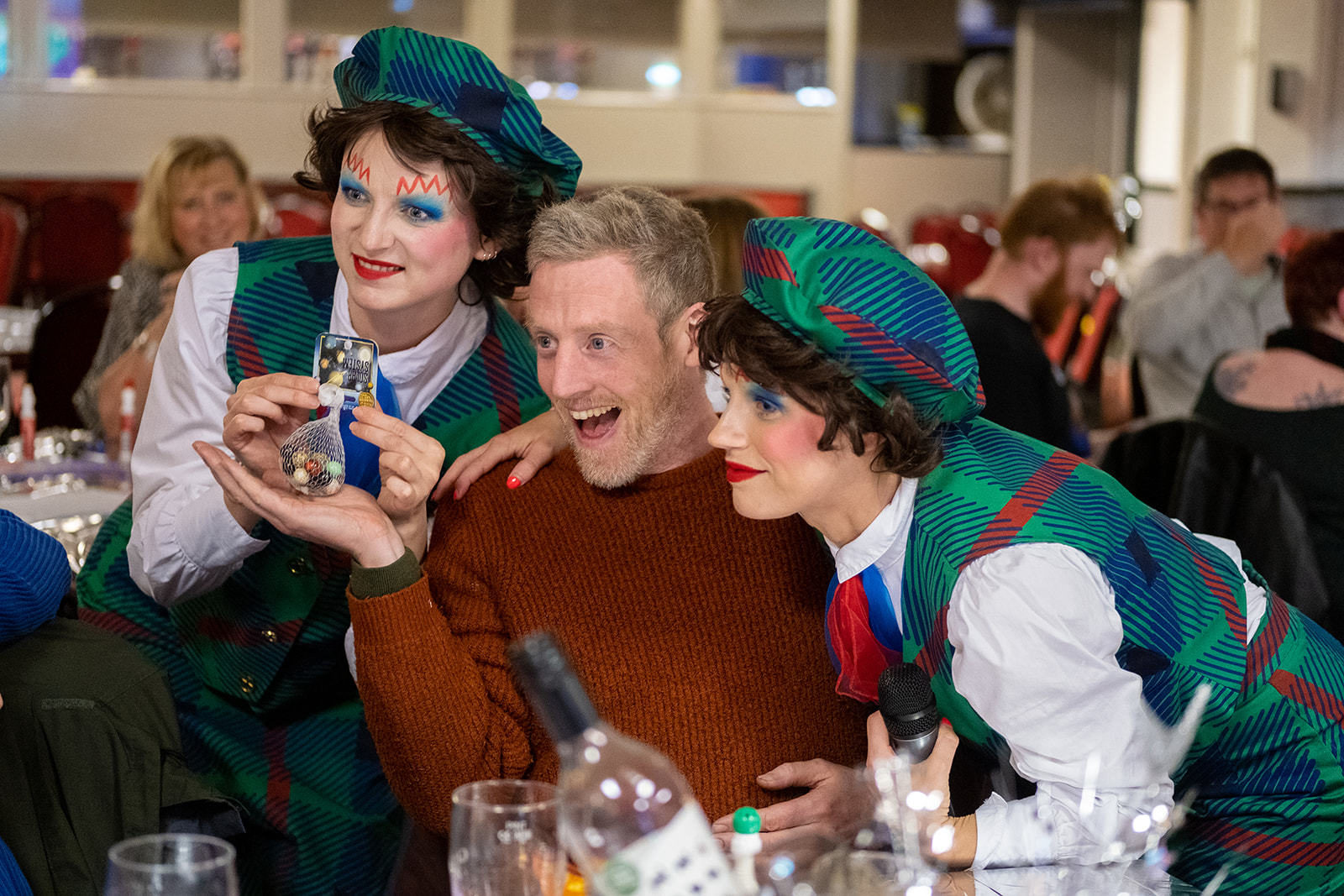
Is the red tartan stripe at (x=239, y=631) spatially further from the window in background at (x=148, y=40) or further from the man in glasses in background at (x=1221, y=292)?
the window in background at (x=148, y=40)

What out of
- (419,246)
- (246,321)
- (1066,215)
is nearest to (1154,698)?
(419,246)

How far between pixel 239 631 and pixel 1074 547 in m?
1.23

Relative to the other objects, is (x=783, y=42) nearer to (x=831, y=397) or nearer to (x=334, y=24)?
(x=334, y=24)

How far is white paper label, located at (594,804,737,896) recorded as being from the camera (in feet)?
2.89

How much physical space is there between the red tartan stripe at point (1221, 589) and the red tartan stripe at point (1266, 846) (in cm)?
23

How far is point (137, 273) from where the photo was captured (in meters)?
4.13

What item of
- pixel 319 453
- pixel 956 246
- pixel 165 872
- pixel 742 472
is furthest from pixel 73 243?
pixel 165 872

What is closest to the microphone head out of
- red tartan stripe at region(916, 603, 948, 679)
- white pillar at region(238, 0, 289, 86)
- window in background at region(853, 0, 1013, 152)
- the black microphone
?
the black microphone

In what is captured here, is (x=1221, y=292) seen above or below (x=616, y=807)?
above

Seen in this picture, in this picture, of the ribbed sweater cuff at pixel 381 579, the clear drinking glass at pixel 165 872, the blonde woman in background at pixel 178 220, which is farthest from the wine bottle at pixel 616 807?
the blonde woman in background at pixel 178 220

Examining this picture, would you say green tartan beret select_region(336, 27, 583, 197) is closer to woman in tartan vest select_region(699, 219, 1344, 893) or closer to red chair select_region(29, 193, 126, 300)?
woman in tartan vest select_region(699, 219, 1344, 893)

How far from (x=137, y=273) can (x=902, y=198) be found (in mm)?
8703

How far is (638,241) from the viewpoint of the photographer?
1.81 metres

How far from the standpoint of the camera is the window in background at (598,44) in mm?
10164
